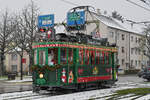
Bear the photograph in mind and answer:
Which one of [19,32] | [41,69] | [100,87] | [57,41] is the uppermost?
[19,32]

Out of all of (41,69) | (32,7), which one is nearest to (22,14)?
(32,7)

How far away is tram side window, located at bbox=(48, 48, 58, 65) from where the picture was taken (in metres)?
15.3

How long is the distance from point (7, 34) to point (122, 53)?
78.3ft

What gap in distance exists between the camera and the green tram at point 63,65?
50.3 feet

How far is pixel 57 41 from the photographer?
15359 millimetres

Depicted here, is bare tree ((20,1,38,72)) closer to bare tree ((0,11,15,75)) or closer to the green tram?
bare tree ((0,11,15,75))

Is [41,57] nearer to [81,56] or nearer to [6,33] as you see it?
[81,56]

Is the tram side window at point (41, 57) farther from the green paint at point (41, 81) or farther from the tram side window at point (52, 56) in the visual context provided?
the green paint at point (41, 81)

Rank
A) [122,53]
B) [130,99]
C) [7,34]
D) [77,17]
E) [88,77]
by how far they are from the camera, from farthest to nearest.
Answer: [122,53] → [7,34] → [77,17] → [88,77] → [130,99]

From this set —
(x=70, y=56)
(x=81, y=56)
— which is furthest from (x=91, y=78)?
(x=70, y=56)

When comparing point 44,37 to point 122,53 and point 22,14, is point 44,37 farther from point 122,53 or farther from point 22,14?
point 122,53

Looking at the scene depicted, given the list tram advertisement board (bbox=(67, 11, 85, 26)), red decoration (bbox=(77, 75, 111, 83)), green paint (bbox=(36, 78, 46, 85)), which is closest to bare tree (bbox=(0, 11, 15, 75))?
tram advertisement board (bbox=(67, 11, 85, 26))

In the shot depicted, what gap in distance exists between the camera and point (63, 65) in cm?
1552

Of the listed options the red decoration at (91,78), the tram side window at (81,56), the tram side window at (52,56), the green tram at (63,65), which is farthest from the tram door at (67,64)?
the red decoration at (91,78)
